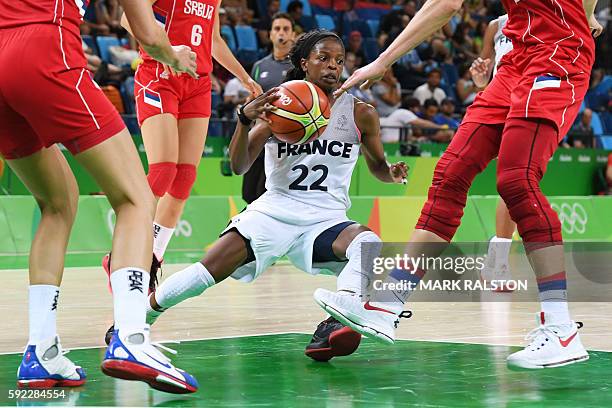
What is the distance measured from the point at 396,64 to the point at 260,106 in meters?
14.1

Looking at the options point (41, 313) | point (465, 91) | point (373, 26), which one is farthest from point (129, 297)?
point (373, 26)

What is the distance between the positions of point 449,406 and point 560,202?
1141 centimetres

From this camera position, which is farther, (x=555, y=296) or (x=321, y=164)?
(x=321, y=164)

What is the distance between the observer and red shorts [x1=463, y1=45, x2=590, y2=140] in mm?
5238

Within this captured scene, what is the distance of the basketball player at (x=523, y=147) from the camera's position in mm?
5121

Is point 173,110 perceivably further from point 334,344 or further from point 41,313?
point 41,313

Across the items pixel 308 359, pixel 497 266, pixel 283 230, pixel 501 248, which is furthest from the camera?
pixel 497 266

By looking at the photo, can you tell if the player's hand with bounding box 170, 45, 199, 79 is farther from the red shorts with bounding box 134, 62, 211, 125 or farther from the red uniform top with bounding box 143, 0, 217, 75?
the red uniform top with bounding box 143, 0, 217, 75

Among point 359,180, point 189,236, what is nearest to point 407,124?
point 359,180

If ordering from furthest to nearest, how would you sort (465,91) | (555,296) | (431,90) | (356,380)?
(465,91), (431,90), (555,296), (356,380)

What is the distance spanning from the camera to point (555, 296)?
5.11 meters

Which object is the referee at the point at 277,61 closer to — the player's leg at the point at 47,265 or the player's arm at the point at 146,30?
the player's leg at the point at 47,265

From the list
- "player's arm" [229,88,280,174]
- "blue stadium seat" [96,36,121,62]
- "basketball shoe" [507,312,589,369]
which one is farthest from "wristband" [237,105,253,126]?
"blue stadium seat" [96,36,121,62]

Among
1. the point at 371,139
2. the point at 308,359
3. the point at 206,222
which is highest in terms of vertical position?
the point at 371,139
